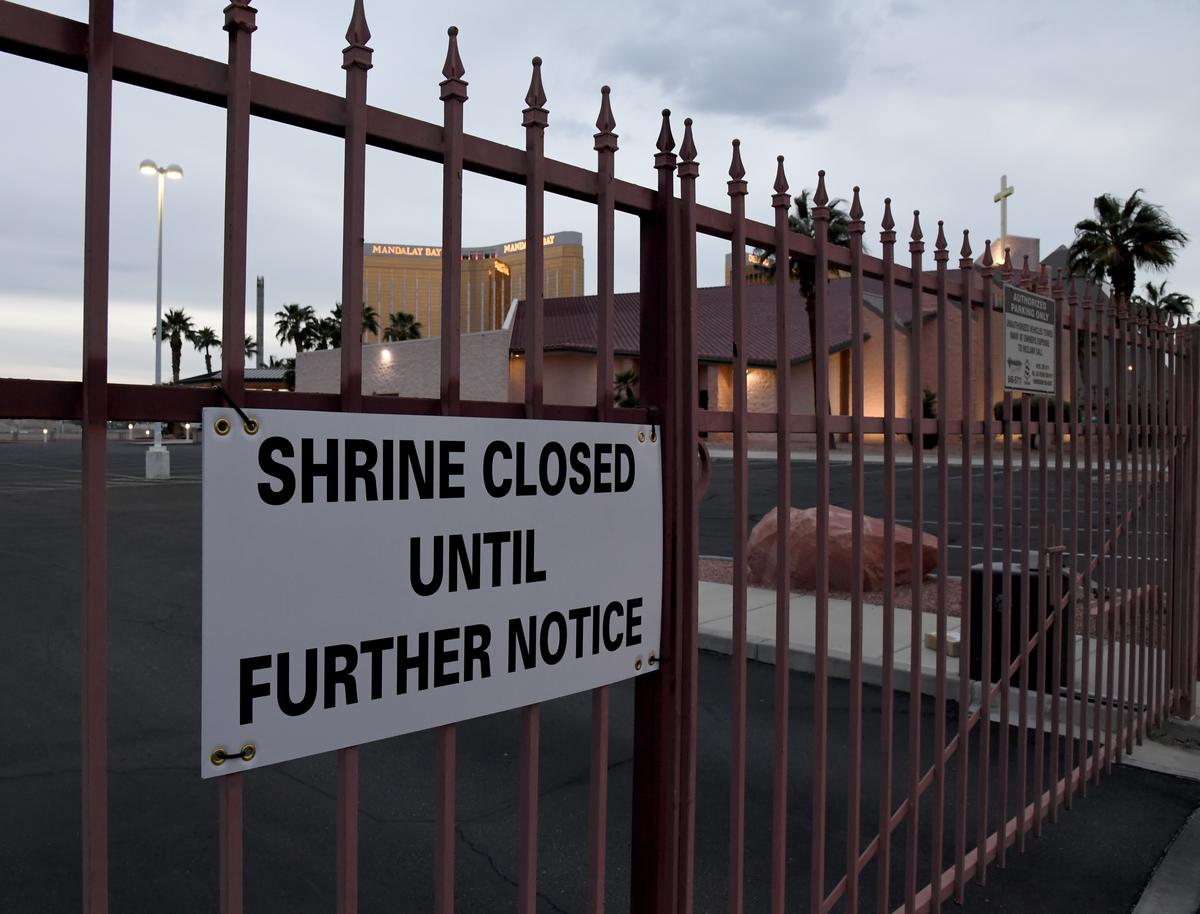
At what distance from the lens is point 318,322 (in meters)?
84.3

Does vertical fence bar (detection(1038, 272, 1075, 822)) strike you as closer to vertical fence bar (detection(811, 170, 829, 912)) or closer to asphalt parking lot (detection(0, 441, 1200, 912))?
asphalt parking lot (detection(0, 441, 1200, 912))

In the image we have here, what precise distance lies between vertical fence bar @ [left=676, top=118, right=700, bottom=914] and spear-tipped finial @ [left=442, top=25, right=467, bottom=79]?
0.73 metres

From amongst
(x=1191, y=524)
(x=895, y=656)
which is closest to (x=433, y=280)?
(x=895, y=656)

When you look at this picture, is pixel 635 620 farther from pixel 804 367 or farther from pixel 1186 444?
pixel 804 367

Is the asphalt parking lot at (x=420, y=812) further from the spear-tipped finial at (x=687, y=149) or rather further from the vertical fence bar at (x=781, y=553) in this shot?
the spear-tipped finial at (x=687, y=149)

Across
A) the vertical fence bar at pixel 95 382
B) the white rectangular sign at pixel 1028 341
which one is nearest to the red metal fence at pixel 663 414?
the vertical fence bar at pixel 95 382

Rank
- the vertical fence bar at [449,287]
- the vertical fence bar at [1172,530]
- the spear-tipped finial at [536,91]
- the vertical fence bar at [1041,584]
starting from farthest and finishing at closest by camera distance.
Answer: the vertical fence bar at [1172,530] → the vertical fence bar at [1041,584] → the spear-tipped finial at [536,91] → the vertical fence bar at [449,287]

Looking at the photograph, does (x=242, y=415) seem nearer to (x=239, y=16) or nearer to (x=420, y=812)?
(x=239, y=16)

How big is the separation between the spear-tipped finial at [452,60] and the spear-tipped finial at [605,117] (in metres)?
0.41

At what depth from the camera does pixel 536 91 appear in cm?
203

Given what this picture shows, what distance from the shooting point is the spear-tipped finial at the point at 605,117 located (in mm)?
2197

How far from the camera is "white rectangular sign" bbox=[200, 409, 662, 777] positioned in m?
1.62

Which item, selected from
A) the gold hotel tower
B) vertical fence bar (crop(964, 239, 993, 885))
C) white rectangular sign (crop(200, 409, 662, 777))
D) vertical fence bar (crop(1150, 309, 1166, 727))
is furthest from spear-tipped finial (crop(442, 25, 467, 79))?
the gold hotel tower

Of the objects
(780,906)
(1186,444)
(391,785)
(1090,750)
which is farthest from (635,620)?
(1186,444)
